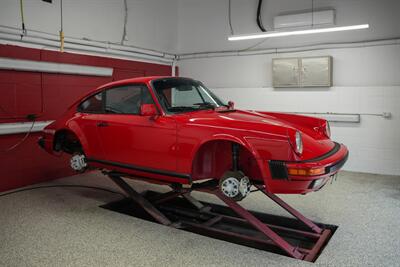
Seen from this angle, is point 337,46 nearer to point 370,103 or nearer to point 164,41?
point 370,103

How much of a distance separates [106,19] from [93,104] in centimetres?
→ 299

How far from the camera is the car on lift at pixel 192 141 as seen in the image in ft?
10.1

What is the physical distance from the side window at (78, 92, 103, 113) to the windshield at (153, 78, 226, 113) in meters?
0.87

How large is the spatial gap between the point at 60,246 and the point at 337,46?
229 inches

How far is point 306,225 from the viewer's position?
152 inches

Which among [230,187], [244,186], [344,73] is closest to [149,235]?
[230,187]

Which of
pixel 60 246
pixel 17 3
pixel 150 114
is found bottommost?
pixel 60 246

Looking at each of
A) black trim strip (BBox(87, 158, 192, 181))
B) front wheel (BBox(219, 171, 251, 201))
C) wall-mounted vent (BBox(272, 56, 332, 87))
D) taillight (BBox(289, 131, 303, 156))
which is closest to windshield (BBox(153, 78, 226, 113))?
black trim strip (BBox(87, 158, 192, 181))

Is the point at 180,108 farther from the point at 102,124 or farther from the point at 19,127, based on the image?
the point at 19,127

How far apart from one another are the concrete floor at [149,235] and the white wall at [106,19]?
2.71 metres

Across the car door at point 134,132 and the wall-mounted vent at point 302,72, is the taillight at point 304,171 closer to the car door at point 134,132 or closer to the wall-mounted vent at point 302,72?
the car door at point 134,132

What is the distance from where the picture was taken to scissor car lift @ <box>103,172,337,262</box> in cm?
339

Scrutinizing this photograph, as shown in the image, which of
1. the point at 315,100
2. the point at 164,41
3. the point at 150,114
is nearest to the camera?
the point at 150,114

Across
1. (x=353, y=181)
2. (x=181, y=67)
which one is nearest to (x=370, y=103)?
(x=353, y=181)
